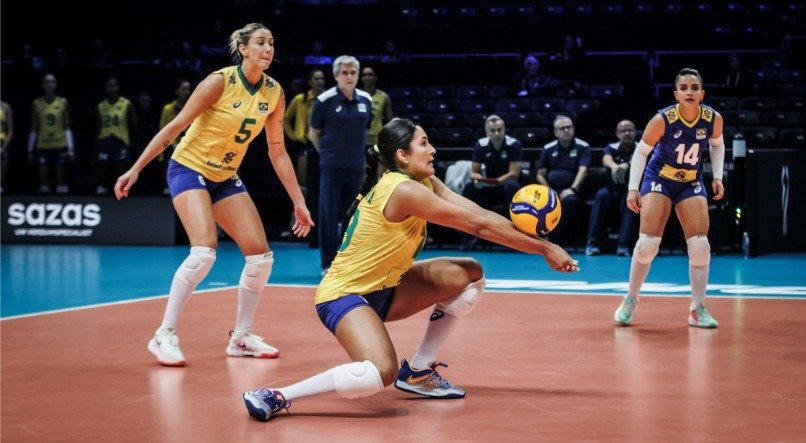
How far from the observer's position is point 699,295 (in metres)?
7.78

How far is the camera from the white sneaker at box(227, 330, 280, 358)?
262 inches

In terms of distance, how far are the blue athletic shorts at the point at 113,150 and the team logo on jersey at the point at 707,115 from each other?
10554mm

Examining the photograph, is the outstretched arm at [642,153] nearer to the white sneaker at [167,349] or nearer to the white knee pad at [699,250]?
the white knee pad at [699,250]

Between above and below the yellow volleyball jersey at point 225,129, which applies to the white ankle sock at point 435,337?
below

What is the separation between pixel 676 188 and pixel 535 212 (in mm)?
3247

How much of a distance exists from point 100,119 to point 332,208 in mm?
6894

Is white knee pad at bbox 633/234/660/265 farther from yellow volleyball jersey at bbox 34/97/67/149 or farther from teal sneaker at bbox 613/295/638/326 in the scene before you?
yellow volleyball jersey at bbox 34/97/67/149

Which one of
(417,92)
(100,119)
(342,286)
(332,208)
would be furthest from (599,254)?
(342,286)

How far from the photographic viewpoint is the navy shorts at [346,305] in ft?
17.1

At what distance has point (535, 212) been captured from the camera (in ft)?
16.2

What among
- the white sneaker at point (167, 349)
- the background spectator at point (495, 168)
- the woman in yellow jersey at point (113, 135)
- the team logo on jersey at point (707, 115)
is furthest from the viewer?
the woman in yellow jersey at point (113, 135)

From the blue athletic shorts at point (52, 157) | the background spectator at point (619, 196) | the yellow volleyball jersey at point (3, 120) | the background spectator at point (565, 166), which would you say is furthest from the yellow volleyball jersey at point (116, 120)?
the background spectator at point (619, 196)

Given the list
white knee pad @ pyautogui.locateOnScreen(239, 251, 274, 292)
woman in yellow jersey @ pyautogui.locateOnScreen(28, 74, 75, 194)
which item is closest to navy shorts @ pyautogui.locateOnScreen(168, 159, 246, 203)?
white knee pad @ pyautogui.locateOnScreen(239, 251, 274, 292)

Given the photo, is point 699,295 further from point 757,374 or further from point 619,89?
point 619,89
